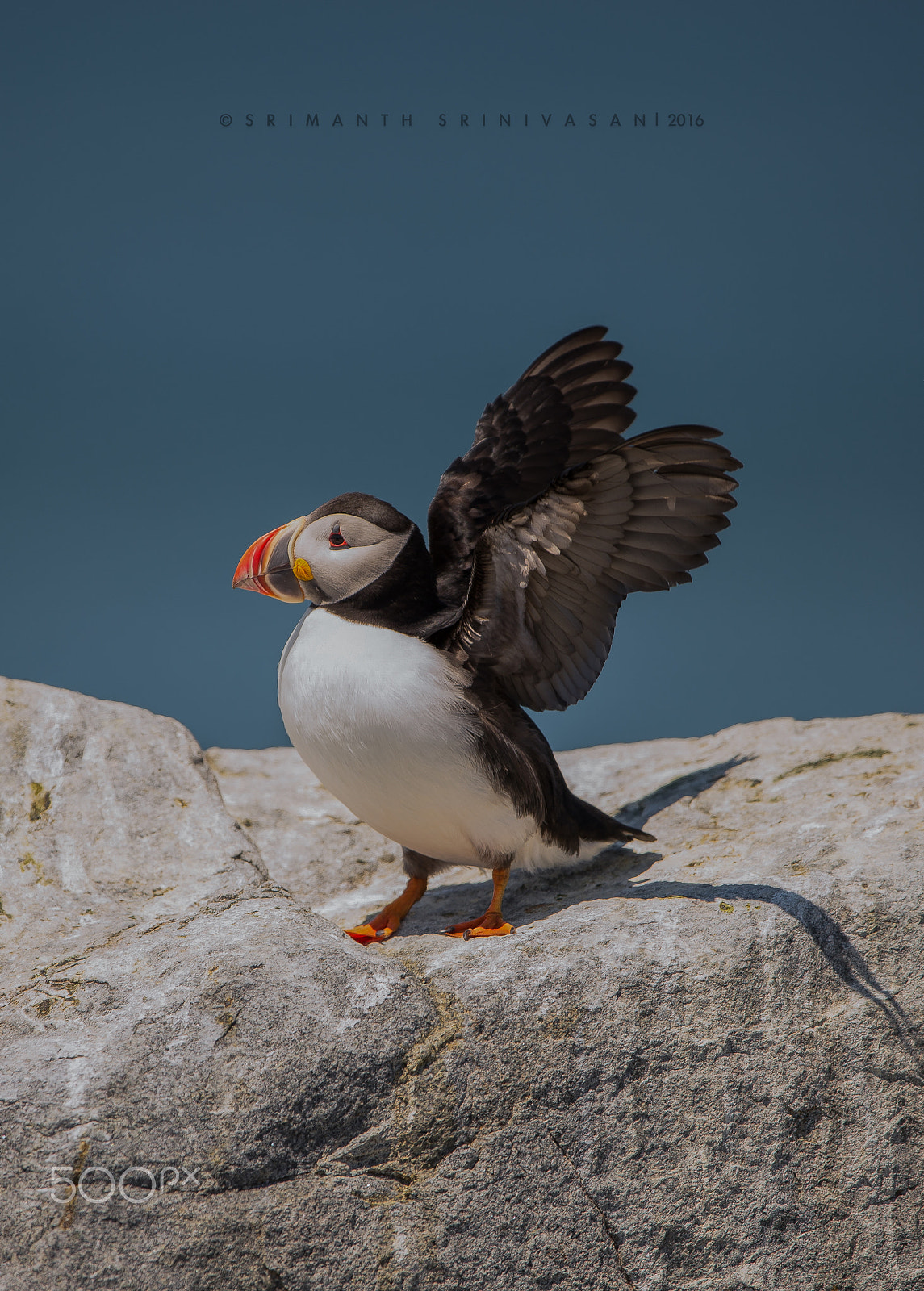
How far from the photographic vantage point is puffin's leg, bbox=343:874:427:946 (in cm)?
417

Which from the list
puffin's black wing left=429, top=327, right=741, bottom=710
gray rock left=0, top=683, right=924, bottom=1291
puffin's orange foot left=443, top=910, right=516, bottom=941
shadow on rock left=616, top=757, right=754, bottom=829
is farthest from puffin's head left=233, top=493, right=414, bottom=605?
shadow on rock left=616, top=757, right=754, bottom=829

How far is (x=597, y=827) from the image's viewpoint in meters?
4.74

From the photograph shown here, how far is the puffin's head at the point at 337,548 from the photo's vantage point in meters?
4.13

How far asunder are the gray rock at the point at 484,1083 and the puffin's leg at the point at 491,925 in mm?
100

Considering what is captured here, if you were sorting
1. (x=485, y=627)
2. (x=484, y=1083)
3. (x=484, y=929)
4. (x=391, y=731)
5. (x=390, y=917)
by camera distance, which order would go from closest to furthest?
(x=484, y=1083) → (x=391, y=731) → (x=484, y=929) → (x=485, y=627) → (x=390, y=917)

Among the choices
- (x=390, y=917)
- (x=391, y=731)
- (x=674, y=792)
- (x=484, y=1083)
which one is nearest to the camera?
(x=484, y=1083)

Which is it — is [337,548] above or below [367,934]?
above

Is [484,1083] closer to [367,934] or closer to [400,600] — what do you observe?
[367,934]

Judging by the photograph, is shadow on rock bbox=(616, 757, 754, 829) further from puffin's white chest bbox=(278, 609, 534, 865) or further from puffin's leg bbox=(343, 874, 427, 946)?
puffin's white chest bbox=(278, 609, 534, 865)

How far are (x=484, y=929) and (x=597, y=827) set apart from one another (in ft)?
3.16

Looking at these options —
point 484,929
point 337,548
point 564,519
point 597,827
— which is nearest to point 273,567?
point 337,548

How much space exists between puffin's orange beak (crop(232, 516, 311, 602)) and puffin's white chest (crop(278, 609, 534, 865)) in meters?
0.21

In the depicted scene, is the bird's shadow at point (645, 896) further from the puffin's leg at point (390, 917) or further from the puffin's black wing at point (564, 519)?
the puffin's black wing at point (564, 519)

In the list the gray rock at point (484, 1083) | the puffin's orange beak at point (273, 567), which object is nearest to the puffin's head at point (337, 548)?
the puffin's orange beak at point (273, 567)
